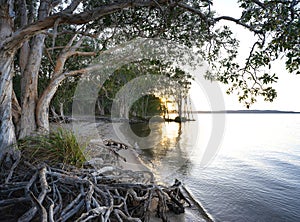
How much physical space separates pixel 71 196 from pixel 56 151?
56.0 inches

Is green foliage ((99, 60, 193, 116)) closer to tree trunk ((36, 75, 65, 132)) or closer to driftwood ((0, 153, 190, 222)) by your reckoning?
tree trunk ((36, 75, 65, 132))

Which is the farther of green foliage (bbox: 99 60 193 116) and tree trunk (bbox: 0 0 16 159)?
green foliage (bbox: 99 60 193 116)

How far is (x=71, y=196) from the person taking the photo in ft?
11.0

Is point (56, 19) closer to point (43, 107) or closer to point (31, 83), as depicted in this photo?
point (31, 83)

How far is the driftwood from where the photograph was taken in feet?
9.28

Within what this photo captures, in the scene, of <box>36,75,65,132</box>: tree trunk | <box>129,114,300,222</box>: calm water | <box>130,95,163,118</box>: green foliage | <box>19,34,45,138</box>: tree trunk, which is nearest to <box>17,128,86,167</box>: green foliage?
<box>19,34,45,138</box>: tree trunk

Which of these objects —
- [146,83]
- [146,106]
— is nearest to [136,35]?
[146,83]

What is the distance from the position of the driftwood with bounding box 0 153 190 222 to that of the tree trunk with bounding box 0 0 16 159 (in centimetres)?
57

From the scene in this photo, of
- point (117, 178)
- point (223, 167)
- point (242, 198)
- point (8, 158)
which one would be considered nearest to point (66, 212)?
point (117, 178)

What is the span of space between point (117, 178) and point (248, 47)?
4013 mm

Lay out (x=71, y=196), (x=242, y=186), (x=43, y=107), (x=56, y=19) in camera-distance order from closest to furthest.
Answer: (x=71, y=196) < (x=56, y=19) < (x=43, y=107) < (x=242, y=186)

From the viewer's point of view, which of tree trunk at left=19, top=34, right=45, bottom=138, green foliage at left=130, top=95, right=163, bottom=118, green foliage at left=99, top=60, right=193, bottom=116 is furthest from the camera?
green foliage at left=130, top=95, right=163, bottom=118

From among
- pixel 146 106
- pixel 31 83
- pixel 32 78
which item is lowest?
pixel 31 83

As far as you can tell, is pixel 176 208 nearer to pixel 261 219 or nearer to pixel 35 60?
pixel 261 219
